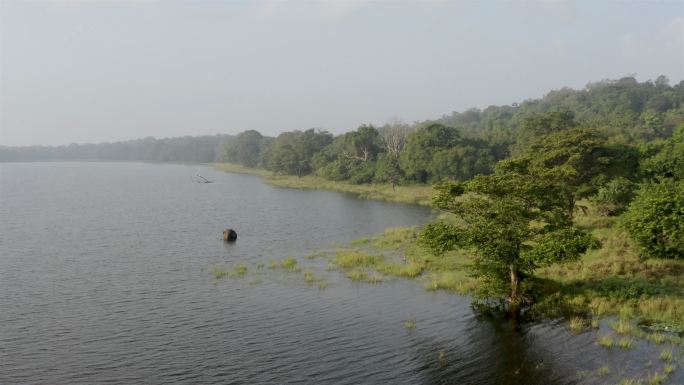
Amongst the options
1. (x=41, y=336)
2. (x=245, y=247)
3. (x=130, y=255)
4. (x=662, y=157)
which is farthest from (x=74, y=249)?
(x=662, y=157)

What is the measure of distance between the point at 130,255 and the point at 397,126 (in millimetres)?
104732

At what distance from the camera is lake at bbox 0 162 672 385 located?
1007 inches

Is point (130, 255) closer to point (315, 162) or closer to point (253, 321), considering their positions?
point (253, 321)

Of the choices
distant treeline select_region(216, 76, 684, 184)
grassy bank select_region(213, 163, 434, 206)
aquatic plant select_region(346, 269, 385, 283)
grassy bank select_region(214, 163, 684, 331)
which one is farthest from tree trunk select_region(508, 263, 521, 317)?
distant treeline select_region(216, 76, 684, 184)

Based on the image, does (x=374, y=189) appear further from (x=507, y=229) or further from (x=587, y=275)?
(x=507, y=229)

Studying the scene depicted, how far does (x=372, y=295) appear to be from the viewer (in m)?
38.8

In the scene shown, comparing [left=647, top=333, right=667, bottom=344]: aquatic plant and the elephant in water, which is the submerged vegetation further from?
the elephant in water

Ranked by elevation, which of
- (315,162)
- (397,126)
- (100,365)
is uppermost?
(397,126)

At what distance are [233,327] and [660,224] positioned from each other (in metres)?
32.0

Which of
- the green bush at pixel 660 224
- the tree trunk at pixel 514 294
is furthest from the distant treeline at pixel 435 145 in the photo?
the tree trunk at pixel 514 294

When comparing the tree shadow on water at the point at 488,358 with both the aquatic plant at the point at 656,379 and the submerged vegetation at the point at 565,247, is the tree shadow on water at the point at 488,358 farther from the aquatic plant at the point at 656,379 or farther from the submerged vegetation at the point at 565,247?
the aquatic plant at the point at 656,379

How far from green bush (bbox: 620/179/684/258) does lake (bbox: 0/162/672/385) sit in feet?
42.9

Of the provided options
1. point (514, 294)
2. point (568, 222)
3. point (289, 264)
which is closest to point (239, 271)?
point (289, 264)

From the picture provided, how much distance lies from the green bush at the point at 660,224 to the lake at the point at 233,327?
1307 centimetres
